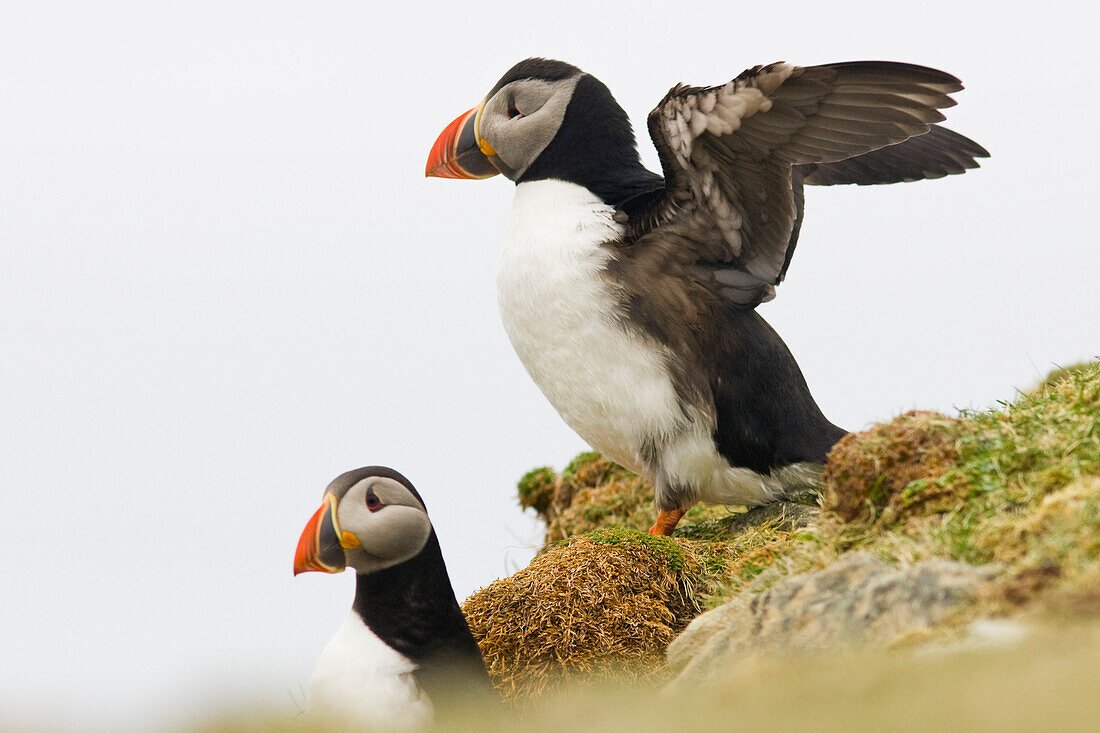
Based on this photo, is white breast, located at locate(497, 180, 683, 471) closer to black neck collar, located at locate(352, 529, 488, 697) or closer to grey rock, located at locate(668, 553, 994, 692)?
black neck collar, located at locate(352, 529, 488, 697)

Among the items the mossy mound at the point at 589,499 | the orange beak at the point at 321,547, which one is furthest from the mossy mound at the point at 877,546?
the mossy mound at the point at 589,499

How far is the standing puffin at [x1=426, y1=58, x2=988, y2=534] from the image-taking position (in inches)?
235

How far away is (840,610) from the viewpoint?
13.8 feet

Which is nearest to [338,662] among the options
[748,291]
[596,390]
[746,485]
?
[596,390]

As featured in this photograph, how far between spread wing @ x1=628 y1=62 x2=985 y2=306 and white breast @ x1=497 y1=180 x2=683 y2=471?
34 cm

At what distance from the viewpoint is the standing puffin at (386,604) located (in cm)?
493

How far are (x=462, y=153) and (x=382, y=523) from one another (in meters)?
2.79

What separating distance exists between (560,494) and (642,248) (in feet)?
10.7

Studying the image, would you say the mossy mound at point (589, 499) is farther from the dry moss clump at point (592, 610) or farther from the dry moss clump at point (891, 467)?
the dry moss clump at point (891, 467)

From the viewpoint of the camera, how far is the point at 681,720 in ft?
11.1

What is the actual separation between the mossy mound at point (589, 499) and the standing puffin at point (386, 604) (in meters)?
3.04

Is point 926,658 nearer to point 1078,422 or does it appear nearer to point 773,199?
point 1078,422

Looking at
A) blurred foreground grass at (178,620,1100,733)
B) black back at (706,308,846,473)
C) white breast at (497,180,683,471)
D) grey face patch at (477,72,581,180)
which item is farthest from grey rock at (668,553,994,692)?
grey face patch at (477,72,581,180)

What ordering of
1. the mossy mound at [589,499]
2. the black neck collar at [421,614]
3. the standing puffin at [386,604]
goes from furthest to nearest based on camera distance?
the mossy mound at [589,499] < the black neck collar at [421,614] < the standing puffin at [386,604]
